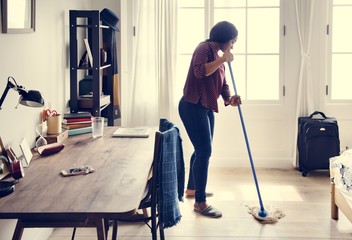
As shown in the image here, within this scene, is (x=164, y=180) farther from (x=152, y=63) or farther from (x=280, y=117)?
(x=280, y=117)

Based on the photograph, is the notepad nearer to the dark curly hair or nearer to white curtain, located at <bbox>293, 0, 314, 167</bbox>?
the dark curly hair

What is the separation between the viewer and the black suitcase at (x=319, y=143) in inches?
185

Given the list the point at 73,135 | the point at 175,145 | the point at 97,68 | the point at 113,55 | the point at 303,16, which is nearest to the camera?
the point at 175,145

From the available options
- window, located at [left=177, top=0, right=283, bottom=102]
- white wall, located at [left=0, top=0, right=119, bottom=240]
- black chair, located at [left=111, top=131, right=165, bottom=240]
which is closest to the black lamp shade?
white wall, located at [left=0, top=0, right=119, bottom=240]

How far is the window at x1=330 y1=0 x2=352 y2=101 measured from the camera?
4949 millimetres

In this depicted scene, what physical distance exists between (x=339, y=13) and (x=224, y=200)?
7.15 ft

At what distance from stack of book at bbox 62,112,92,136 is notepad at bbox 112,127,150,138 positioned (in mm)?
195

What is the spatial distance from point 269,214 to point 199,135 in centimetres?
73

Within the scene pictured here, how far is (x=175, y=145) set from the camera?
8.98 ft

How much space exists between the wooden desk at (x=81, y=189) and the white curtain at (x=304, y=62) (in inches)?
93.0

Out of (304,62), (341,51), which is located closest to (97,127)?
(304,62)

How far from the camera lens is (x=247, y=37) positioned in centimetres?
499

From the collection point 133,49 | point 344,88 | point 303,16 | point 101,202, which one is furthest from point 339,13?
point 101,202

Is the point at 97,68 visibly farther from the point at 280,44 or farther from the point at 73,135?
the point at 280,44
